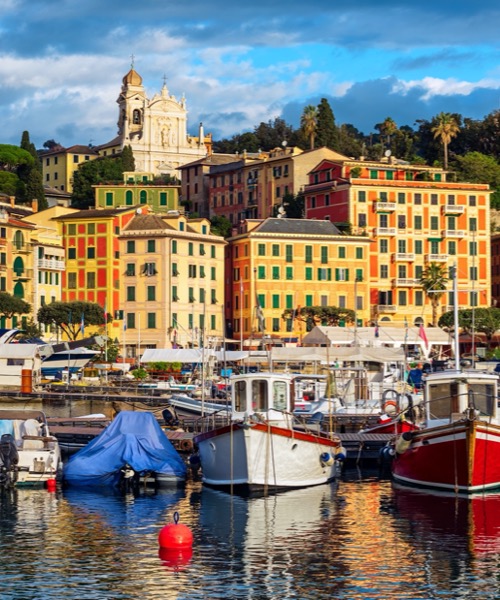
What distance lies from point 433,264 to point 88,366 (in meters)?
41.4

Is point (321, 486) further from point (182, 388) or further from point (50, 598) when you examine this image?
point (182, 388)

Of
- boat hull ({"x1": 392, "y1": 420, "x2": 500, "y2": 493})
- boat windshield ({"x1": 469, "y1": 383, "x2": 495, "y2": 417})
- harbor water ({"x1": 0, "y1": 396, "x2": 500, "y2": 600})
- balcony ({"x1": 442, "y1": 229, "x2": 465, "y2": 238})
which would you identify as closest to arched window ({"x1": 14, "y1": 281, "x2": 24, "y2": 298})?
balcony ({"x1": 442, "y1": 229, "x2": 465, "y2": 238})

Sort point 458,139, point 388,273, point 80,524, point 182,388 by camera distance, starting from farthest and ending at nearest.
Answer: point 458,139 < point 388,273 < point 182,388 < point 80,524

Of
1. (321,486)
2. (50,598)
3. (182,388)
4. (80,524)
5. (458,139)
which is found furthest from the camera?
(458,139)

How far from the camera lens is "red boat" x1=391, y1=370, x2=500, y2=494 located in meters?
43.2

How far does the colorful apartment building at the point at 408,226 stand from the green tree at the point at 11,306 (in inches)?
1354

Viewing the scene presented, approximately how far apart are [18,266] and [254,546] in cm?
8969

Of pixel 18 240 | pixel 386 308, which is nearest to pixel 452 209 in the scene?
pixel 386 308

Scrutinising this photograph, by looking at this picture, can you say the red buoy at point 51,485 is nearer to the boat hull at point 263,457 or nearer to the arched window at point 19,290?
the boat hull at point 263,457

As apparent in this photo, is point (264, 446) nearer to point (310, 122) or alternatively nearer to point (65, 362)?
point (65, 362)

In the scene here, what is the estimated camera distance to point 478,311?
419 ft

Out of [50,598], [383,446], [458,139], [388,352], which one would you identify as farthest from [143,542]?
[458,139]

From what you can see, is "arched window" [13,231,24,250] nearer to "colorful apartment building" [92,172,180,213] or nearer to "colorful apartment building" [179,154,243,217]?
"colorful apartment building" [92,172,180,213]

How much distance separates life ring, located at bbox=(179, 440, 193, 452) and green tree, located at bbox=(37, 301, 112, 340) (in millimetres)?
63865
